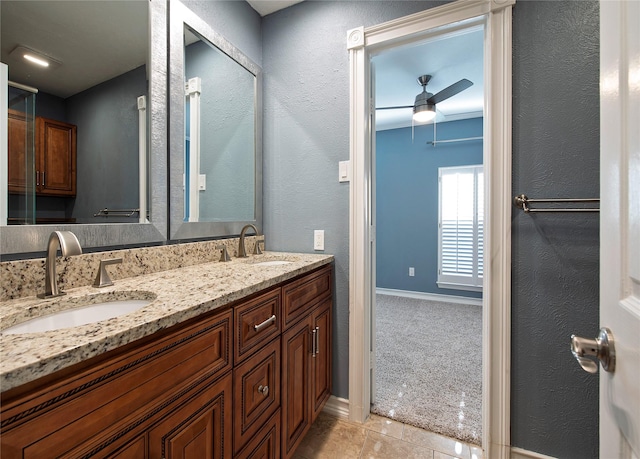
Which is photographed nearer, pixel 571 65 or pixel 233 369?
pixel 233 369

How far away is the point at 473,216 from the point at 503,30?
9.56ft

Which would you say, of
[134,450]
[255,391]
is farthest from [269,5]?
[134,450]

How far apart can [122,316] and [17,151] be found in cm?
71

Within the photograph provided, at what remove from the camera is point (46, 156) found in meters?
0.97

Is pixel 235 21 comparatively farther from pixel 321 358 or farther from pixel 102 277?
pixel 321 358

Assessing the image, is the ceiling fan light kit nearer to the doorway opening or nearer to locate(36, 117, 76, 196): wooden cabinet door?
the doorway opening

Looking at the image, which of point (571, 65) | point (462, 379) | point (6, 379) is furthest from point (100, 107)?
point (462, 379)

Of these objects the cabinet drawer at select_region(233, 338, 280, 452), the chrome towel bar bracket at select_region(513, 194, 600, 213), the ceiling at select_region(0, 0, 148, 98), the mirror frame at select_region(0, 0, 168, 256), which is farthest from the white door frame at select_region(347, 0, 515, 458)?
the ceiling at select_region(0, 0, 148, 98)

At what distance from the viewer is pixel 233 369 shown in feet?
3.01

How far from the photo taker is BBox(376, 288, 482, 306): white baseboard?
3.92 meters

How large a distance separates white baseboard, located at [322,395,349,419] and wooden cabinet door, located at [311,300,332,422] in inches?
2.2

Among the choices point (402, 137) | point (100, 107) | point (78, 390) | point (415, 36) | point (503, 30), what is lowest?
point (78, 390)

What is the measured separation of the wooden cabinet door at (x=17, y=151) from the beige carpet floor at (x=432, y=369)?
6.46 ft

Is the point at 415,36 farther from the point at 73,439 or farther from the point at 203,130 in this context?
the point at 73,439
